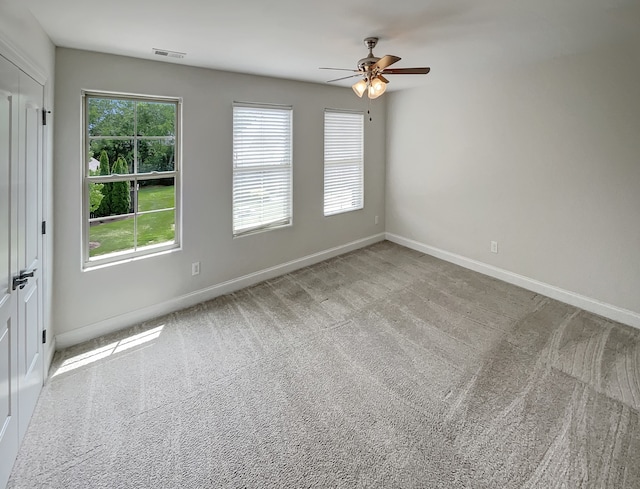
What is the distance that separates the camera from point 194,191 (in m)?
3.65

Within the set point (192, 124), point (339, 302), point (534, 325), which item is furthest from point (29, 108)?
point (534, 325)

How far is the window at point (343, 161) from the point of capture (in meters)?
5.01

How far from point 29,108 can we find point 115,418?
6.55 ft

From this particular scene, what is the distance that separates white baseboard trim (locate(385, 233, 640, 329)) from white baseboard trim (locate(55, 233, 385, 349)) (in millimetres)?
1398

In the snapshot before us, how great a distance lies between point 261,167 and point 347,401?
2.90 meters

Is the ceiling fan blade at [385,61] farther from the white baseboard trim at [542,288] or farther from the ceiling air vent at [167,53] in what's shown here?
the white baseboard trim at [542,288]

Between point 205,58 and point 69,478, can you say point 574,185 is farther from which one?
A: point 69,478

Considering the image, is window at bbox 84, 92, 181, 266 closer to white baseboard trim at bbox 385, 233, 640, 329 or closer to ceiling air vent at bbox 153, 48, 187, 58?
ceiling air vent at bbox 153, 48, 187, 58

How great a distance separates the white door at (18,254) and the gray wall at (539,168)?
375 centimetres

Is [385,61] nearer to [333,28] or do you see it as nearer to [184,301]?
[333,28]

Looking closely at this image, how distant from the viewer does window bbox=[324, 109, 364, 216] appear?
501cm

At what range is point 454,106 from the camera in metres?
4.65

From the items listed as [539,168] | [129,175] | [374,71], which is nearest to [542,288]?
[539,168]

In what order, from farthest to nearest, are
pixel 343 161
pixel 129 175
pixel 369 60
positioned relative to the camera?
pixel 343 161 → pixel 129 175 → pixel 369 60
